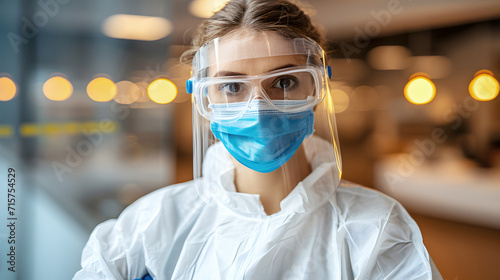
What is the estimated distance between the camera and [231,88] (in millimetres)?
1039

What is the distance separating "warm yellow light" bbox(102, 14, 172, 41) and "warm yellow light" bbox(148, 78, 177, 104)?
0.27 meters

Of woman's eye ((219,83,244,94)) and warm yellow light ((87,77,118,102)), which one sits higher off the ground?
warm yellow light ((87,77,118,102))

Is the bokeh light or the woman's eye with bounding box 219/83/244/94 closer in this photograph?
the woman's eye with bounding box 219/83/244/94

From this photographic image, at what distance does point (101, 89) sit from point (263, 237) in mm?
1365

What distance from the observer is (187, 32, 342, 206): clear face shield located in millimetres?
982

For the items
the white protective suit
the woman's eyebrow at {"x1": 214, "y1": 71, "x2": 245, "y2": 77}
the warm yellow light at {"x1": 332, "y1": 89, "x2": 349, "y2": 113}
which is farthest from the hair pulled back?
the warm yellow light at {"x1": 332, "y1": 89, "x2": 349, "y2": 113}

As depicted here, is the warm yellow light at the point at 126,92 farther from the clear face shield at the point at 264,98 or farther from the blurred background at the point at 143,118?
the clear face shield at the point at 264,98

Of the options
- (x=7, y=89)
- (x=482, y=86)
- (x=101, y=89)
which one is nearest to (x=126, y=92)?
(x=101, y=89)

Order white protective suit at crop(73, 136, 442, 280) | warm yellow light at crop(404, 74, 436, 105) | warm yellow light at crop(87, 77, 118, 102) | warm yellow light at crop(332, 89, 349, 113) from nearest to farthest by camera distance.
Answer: white protective suit at crop(73, 136, 442, 280), warm yellow light at crop(87, 77, 118, 102), warm yellow light at crop(404, 74, 436, 105), warm yellow light at crop(332, 89, 349, 113)

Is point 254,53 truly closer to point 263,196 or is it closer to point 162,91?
point 263,196

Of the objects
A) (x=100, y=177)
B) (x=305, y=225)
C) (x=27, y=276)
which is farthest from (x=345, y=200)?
(x=100, y=177)

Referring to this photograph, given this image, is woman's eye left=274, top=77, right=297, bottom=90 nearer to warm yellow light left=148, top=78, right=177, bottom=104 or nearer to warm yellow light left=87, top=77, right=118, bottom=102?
warm yellow light left=87, top=77, right=118, bottom=102

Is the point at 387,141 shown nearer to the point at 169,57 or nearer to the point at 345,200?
the point at 169,57

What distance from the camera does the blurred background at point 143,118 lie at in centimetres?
142
